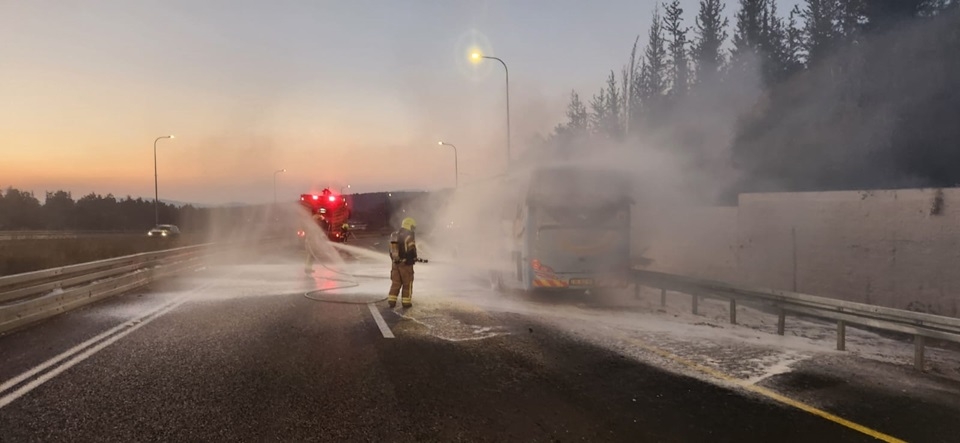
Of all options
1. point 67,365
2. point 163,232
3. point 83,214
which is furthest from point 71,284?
point 83,214

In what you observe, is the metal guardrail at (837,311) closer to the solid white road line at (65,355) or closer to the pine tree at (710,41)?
the solid white road line at (65,355)

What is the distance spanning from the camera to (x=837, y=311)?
788 cm

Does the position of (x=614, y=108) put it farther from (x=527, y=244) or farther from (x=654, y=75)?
(x=527, y=244)

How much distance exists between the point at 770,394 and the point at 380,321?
573 cm

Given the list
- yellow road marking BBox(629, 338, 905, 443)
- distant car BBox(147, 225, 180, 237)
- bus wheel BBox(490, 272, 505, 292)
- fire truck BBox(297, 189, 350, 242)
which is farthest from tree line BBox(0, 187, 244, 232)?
yellow road marking BBox(629, 338, 905, 443)

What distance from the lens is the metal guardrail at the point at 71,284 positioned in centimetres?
873

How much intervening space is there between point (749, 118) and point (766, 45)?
10.2 meters

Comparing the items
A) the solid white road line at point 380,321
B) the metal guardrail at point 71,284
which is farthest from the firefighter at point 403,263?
the metal guardrail at point 71,284

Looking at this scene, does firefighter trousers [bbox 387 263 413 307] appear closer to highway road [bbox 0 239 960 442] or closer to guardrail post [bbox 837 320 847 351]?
highway road [bbox 0 239 960 442]

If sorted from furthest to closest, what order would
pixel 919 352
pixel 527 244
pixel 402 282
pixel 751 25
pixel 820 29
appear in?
pixel 751 25, pixel 820 29, pixel 527 244, pixel 402 282, pixel 919 352

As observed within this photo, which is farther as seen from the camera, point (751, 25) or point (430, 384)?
point (751, 25)

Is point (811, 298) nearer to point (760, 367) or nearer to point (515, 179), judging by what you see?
point (760, 367)

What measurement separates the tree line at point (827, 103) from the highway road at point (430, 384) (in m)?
14.7

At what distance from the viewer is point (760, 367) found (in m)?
6.65
